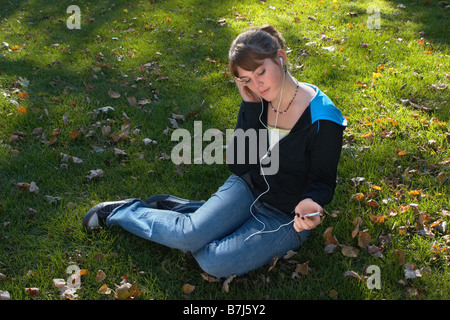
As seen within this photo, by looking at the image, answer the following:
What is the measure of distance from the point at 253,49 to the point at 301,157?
28.8 inches

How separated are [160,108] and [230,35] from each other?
257 cm

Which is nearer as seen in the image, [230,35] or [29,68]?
[29,68]

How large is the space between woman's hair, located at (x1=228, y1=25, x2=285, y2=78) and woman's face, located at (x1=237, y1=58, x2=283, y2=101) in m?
0.03

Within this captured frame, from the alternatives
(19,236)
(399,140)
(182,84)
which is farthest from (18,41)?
(399,140)

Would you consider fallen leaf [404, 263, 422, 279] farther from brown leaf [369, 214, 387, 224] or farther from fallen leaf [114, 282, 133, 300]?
fallen leaf [114, 282, 133, 300]

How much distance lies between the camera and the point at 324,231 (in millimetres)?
2809

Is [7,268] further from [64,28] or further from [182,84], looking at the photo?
[64,28]

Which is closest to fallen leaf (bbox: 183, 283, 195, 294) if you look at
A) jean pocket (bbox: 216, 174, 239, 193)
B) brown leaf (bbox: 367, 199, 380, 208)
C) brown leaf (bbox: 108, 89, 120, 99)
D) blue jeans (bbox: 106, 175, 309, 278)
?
blue jeans (bbox: 106, 175, 309, 278)

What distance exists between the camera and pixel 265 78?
7.81ft

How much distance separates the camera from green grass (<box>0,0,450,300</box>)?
2.52 m

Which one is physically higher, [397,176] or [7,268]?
[397,176]

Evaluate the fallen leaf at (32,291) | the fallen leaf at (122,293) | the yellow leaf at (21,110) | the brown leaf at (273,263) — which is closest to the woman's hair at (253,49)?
the brown leaf at (273,263)

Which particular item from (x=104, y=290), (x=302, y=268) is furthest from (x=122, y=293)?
(x=302, y=268)

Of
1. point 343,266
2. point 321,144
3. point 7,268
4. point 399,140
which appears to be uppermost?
point 321,144
